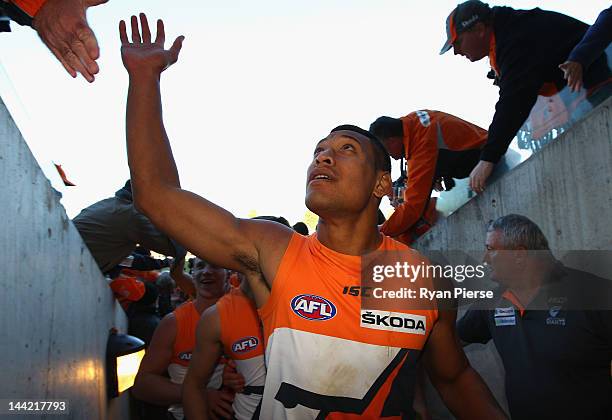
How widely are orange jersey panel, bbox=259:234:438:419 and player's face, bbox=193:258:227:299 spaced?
2.38 metres

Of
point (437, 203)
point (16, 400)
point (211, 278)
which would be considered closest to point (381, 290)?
point (16, 400)

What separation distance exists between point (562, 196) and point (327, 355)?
10.1 ft

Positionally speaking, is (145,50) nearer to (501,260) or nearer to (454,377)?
(454,377)

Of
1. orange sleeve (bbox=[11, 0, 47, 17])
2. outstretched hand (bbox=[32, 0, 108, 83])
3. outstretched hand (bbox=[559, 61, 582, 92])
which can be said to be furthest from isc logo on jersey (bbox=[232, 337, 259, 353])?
outstretched hand (bbox=[559, 61, 582, 92])

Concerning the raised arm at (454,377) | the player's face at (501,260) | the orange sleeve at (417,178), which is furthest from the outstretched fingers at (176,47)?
the orange sleeve at (417,178)

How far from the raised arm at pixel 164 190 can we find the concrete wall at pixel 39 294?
43 centimetres

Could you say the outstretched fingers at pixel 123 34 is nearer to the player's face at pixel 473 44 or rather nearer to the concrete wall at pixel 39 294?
the concrete wall at pixel 39 294

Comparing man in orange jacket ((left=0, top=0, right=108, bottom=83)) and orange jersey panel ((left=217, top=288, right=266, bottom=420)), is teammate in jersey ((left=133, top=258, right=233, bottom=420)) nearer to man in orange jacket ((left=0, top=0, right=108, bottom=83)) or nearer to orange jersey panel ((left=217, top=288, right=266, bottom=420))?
orange jersey panel ((left=217, top=288, right=266, bottom=420))

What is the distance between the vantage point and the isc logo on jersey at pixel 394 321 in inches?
92.4

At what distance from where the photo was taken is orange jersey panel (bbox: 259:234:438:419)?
7.40ft

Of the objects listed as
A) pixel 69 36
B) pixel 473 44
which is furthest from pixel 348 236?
pixel 473 44

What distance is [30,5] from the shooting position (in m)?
2.28

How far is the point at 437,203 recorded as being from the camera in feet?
21.2

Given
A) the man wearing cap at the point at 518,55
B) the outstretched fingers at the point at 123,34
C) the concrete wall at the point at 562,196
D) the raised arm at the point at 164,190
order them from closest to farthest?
the raised arm at the point at 164,190, the outstretched fingers at the point at 123,34, the concrete wall at the point at 562,196, the man wearing cap at the point at 518,55
